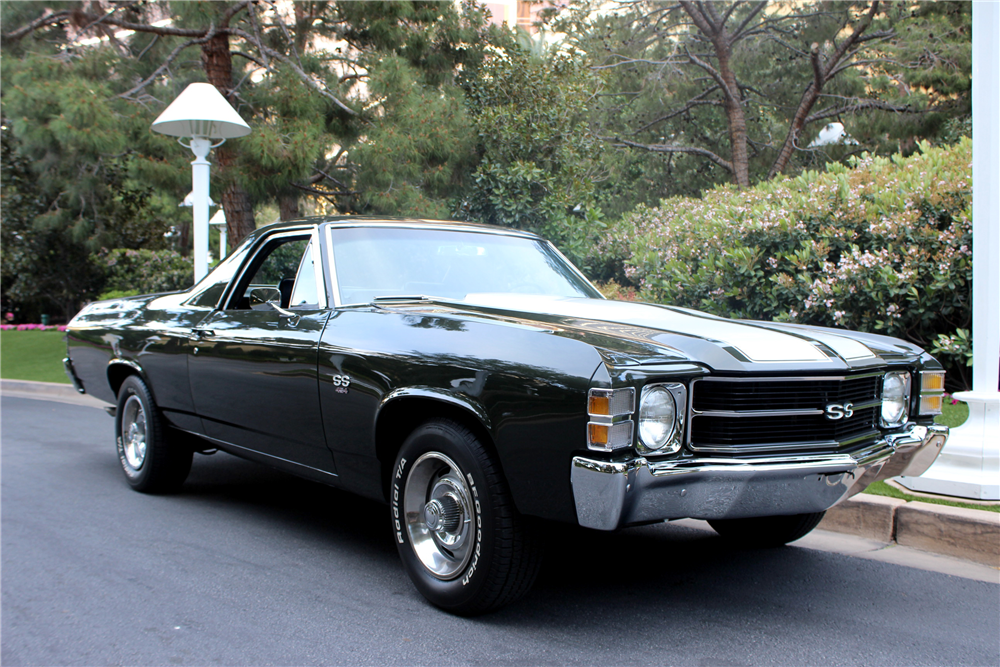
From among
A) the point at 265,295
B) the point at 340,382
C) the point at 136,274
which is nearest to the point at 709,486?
the point at 340,382

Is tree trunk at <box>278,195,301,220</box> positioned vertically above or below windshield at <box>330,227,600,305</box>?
above

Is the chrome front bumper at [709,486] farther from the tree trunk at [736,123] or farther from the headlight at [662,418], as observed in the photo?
the tree trunk at [736,123]

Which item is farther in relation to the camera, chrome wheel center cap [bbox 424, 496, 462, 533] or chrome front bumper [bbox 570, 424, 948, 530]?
chrome wheel center cap [bbox 424, 496, 462, 533]

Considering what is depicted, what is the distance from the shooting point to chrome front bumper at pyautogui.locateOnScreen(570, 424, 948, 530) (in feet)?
8.85

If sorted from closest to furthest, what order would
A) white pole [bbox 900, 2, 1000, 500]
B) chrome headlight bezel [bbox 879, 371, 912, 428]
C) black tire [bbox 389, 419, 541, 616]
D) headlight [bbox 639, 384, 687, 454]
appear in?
headlight [bbox 639, 384, 687, 454], black tire [bbox 389, 419, 541, 616], chrome headlight bezel [bbox 879, 371, 912, 428], white pole [bbox 900, 2, 1000, 500]

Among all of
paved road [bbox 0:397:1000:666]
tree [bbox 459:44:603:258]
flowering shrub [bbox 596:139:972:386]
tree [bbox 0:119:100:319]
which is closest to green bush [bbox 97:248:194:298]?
tree [bbox 0:119:100:319]

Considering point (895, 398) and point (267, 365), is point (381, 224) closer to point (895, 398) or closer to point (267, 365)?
point (267, 365)

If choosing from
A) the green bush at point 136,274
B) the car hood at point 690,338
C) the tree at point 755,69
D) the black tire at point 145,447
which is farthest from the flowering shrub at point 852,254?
the green bush at point 136,274

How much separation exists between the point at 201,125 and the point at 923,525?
7.14 meters

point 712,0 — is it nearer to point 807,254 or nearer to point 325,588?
point 807,254

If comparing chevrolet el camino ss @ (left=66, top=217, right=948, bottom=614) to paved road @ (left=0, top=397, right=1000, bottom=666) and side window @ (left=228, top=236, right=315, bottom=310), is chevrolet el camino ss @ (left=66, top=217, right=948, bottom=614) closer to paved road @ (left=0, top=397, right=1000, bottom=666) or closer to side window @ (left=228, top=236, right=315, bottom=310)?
side window @ (left=228, top=236, right=315, bottom=310)

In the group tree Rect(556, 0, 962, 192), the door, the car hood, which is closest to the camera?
the car hood

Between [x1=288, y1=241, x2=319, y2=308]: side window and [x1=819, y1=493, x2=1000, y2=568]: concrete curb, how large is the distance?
3.05 meters

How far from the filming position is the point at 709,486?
2812mm
